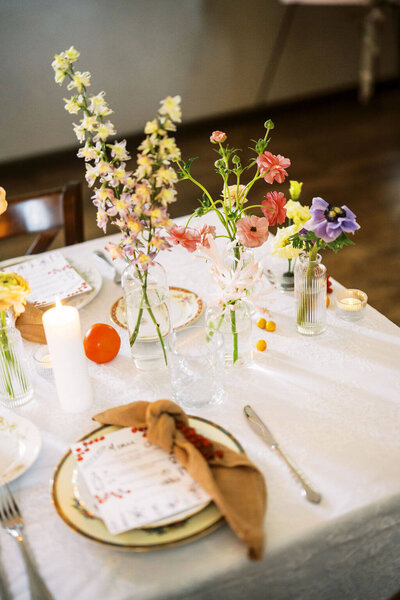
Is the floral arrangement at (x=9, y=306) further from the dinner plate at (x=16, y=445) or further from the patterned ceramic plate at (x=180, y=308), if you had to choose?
the patterned ceramic plate at (x=180, y=308)

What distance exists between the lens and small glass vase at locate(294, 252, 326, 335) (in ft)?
4.30

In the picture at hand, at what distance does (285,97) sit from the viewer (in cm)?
545

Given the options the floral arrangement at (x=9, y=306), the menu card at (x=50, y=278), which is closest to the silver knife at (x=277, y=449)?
the floral arrangement at (x=9, y=306)

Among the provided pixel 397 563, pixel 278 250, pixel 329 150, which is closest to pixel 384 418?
pixel 397 563

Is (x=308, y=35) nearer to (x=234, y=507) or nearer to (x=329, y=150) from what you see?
(x=329, y=150)

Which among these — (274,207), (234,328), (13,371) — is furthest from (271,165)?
(13,371)

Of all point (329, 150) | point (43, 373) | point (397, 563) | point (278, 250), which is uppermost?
point (278, 250)

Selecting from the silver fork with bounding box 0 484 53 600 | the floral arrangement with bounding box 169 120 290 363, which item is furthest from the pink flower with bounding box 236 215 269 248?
the silver fork with bounding box 0 484 53 600

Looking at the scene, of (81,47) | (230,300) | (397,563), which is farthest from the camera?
(81,47)

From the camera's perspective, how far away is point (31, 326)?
1406 millimetres

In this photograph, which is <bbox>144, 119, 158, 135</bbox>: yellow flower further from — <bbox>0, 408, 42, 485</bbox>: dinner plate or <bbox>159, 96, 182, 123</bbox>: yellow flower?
<bbox>0, 408, 42, 485</bbox>: dinner plate

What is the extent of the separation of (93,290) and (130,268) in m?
0.34

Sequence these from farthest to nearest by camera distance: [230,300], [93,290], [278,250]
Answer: [93,290] < [278,250] < [230,300]

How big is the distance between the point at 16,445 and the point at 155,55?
13.7 ft
